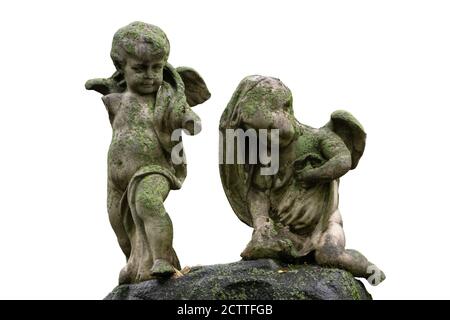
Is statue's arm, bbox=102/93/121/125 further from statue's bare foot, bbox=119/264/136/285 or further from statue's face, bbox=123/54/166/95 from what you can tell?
statue's bare foot, bbox=119/264/136/285

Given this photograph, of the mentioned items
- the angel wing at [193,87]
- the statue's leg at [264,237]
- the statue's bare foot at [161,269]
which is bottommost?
the statue's bare foot at [161,269]

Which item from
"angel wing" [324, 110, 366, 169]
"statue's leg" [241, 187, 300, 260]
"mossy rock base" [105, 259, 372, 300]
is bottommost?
"mossy rock base" [105, 259, 372, 300]

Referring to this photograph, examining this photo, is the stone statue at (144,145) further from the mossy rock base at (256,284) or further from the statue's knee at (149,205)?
the mossy rock base at (256,284)

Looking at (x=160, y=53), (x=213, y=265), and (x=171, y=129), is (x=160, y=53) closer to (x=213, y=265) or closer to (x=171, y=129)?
(x=171, y=129)

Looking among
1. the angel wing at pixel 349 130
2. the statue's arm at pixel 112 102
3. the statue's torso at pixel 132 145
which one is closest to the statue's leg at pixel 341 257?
the angel wing at pixel 349 130

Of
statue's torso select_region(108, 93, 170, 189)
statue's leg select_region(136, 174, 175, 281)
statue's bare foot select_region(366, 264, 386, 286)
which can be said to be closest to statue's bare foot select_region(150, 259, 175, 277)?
statue's leg select_region(136, 174, 175, 281)

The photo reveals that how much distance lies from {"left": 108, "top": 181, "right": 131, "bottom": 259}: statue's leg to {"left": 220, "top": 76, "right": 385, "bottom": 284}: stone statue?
103 cm

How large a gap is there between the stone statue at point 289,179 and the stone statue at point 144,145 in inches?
19.7

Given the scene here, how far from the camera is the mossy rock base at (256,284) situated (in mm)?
15391

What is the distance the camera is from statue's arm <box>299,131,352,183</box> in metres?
16.0

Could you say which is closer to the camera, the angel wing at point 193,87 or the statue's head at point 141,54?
the statue's head at point 141,54

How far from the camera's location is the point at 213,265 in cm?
1584

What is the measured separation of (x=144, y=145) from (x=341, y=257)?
2.09 m
